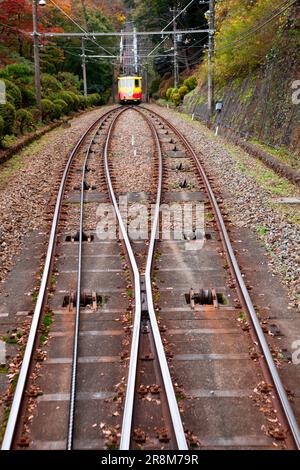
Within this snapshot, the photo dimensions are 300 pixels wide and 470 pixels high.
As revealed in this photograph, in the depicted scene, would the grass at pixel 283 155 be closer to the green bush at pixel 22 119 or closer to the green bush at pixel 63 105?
the green bush at pixel 22 119

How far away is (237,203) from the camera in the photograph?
12.0 metres

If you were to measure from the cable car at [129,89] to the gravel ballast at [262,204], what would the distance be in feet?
94.0

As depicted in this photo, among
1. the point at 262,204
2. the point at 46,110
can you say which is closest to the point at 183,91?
the point at 46,110

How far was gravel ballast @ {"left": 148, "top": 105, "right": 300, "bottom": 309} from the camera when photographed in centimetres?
856

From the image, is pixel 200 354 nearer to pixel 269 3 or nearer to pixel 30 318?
pixel 30 318

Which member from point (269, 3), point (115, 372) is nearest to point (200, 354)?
point (115, 372)

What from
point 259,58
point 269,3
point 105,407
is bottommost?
point 105,407

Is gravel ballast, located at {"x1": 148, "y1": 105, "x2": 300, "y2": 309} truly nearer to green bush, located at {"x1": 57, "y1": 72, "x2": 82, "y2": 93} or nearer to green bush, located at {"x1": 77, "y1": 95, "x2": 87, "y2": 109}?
green bush, located at {"x1": 77, "y1": 95, "x2": 87, "y2": 109}

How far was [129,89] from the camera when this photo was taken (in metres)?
47.1

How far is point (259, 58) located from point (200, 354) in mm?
21701

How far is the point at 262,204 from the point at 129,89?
37828 millimetres

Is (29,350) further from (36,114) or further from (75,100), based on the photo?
(75,100)

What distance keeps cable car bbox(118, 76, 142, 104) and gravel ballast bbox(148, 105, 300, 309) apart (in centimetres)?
2864

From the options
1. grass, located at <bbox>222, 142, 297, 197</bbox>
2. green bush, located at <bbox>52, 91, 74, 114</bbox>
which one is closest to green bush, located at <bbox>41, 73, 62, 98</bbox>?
green bush, located at <bbox>52, 91, 74, 114</bbox>
